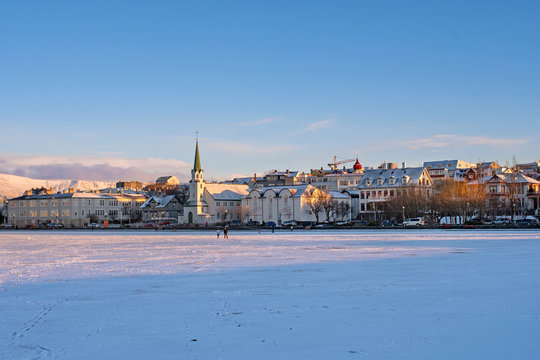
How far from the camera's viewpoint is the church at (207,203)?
11362 cm

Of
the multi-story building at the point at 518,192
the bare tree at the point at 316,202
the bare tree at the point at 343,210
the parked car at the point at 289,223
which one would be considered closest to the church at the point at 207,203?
the parked car at the point at 289,223

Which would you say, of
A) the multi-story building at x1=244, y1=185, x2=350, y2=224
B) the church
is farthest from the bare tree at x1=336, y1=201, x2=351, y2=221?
the church

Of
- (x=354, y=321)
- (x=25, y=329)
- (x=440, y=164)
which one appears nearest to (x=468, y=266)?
(x=354, y=321)

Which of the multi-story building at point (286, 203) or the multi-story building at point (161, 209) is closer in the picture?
the multi-story building at point (286, 203)

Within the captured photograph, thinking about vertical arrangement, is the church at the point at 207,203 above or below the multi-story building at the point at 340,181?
below

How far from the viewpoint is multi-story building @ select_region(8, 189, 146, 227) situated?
135250 millimetres

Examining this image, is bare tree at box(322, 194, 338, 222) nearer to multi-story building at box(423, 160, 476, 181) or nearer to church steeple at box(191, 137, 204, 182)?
church steeple at box(191, 137, 204, 182)

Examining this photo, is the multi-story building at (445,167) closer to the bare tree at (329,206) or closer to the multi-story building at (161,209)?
the bare tree at (329,206)

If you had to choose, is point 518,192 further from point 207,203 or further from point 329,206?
point 207,203

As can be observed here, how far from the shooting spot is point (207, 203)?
116562 mm

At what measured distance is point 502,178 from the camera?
302ft

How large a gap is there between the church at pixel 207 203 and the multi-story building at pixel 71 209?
25624 mm

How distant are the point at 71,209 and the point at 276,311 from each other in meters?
128

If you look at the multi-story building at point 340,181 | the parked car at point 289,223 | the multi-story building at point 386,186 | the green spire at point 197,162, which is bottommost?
the parked car at point 289,223
